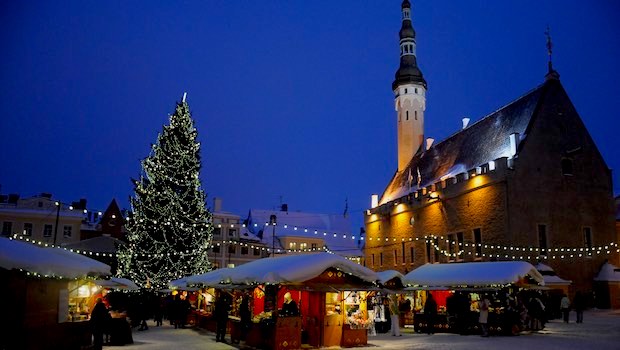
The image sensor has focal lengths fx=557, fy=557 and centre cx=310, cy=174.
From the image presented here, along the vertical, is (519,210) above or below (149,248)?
above

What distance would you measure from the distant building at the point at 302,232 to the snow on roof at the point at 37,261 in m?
49.1

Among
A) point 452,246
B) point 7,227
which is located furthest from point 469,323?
point 7,227

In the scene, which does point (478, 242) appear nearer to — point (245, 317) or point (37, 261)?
point (245, 317)

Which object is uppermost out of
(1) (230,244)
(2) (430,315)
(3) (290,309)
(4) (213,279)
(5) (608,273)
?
(1) (230,244)

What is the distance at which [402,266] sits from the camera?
148 feet

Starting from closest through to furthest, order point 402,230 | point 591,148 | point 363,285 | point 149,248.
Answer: point 363,285
point 149,248
point 591,148
point 402,230

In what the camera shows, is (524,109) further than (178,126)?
Yes

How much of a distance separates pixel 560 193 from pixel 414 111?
68.9 ft

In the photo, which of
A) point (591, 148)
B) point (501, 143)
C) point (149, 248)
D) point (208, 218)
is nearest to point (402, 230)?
point (501, 143)

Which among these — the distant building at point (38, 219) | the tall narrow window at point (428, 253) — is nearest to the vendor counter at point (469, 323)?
the tall narrow window at point (428, 253)

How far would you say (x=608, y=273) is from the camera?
32.1 meters

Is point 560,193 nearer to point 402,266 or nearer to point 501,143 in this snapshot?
point 501,143

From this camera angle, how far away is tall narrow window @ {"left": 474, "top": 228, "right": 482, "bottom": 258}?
3428 cm

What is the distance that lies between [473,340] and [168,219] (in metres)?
16.6
